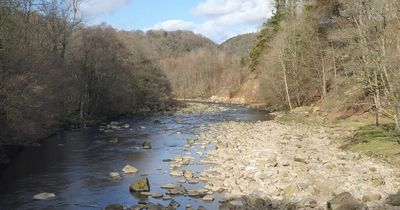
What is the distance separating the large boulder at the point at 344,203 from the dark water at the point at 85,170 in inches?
174

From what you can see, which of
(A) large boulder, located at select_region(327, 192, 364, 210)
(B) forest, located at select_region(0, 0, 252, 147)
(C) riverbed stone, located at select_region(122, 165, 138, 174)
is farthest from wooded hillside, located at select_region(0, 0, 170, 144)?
(A) large boulder, located at select_region(327, 192, 364, 210)

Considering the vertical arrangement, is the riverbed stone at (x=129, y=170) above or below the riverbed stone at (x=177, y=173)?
above

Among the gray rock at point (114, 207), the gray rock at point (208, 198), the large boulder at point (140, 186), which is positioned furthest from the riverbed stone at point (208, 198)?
the gray rock at point (114, 207)

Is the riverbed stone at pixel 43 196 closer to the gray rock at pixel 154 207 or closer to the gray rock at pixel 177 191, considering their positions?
the gray rock at pixel 154 207

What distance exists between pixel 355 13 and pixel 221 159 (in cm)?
1148

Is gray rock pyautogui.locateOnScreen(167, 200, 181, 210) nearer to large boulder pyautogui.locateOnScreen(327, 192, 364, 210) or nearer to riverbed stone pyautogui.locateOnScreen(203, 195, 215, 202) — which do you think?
riverbed stone pyautogui.locateOnScreen(203, 195, 215, 202)

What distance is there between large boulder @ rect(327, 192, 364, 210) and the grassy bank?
22.3ft

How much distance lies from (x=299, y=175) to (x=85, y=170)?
37.7ft

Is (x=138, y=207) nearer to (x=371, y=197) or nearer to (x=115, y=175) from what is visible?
(x=115, y=175)

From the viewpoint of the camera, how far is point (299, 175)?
72.2 ft

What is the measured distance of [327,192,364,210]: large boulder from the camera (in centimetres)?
1638

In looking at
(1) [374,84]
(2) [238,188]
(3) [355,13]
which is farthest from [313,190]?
(3) [355,13]

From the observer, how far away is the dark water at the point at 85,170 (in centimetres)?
1953

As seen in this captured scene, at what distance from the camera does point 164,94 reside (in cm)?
8394
